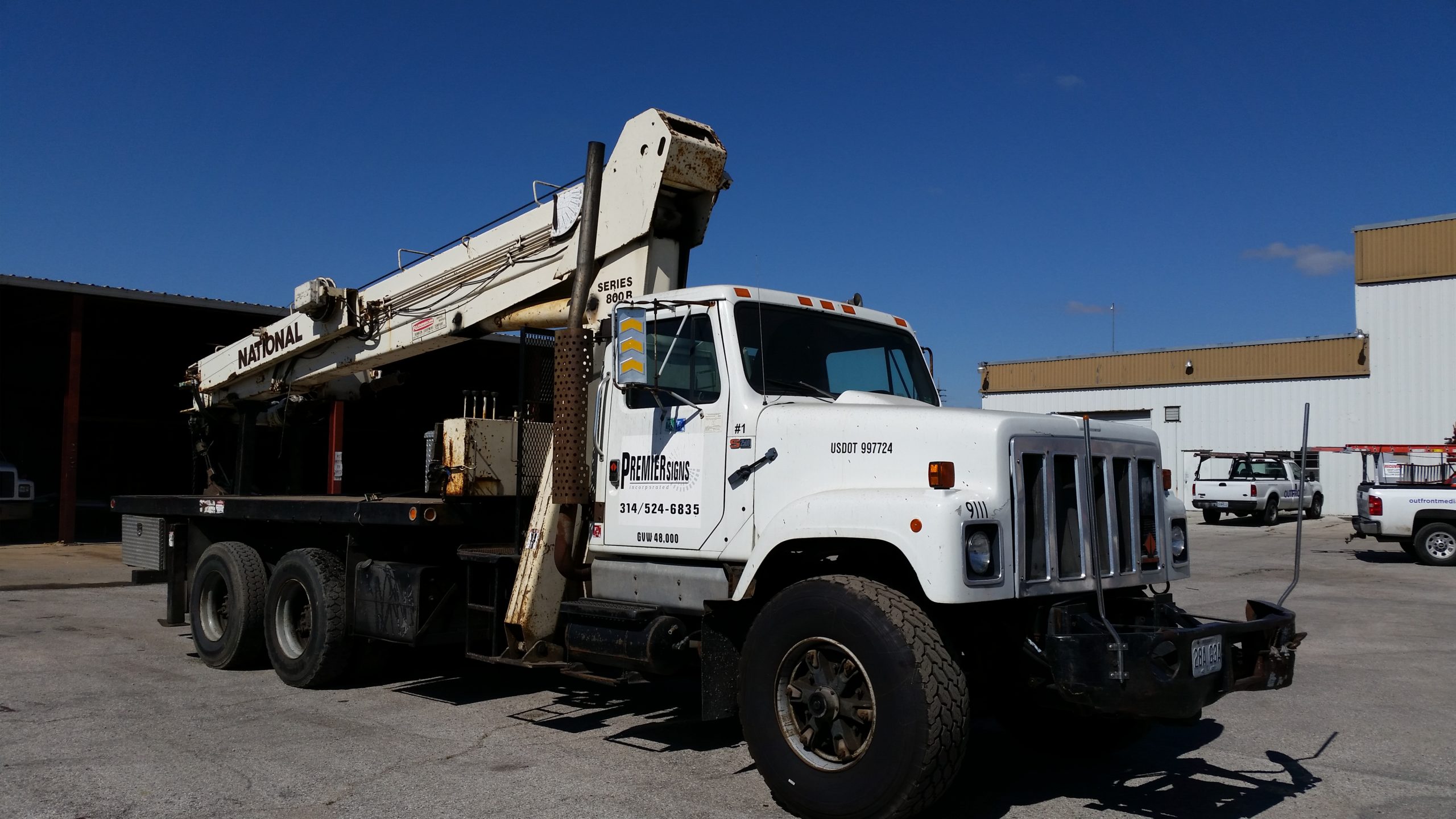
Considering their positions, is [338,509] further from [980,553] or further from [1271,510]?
[1271,510]

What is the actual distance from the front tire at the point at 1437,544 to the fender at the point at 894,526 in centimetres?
1757

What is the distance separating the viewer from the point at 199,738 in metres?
6.76

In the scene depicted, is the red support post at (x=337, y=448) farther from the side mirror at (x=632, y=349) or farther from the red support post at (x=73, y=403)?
the side mirror at (x=632, y=349)

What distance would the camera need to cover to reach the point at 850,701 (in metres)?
5.08

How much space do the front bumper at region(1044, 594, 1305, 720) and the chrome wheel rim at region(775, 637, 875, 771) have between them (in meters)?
0.86

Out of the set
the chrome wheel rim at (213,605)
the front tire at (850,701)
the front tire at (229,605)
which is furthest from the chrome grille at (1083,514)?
the chrome wheel rim at (213,605)

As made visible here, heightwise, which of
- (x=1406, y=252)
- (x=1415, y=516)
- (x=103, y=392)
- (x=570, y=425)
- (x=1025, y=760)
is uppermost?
(x=1406, y=252)

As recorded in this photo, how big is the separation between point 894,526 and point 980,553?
39 cm

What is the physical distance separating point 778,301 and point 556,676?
13.4 ft

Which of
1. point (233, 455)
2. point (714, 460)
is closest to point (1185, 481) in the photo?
point (233, 455)

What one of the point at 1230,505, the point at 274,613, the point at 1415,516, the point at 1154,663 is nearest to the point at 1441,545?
the point at 1415,516

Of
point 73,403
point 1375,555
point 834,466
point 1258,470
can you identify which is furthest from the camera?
point 1258,470

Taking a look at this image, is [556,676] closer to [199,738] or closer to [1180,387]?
[199,738]

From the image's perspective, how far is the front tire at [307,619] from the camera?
27.2ft
